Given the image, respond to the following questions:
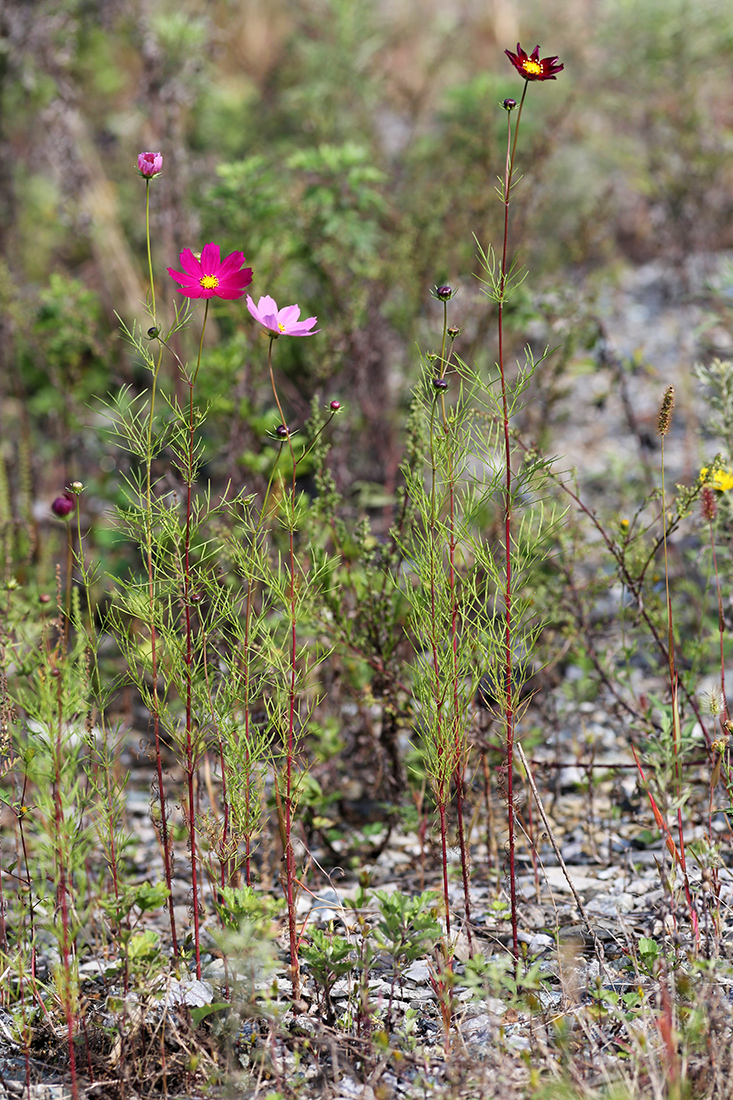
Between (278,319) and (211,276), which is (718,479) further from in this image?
(211,276)

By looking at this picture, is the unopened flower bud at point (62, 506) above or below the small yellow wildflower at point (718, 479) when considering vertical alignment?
below

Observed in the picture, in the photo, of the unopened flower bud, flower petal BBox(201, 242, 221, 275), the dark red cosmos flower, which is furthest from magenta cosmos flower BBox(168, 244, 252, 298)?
the dark red cosmos flower

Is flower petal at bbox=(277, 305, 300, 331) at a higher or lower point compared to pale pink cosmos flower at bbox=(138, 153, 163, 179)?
lower

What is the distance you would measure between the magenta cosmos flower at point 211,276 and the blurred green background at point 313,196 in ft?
2.50

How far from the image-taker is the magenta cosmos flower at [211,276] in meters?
1.50

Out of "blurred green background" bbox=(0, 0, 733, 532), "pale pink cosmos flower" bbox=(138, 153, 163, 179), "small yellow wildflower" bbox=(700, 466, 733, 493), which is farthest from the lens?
"blurred green background" bbox=(0, 0, 733, 532)

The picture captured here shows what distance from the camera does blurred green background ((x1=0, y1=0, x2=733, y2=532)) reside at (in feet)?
11.1

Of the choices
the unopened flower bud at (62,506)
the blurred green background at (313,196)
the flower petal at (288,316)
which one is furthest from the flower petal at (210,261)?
the blurred green background at (313,196)

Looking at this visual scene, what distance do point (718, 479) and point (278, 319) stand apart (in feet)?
3.17

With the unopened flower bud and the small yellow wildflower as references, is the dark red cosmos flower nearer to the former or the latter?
the small yellow wildflower

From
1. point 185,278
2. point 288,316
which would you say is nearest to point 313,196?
point 288,316

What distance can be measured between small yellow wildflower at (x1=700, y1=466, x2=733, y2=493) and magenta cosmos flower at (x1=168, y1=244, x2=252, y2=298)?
950 millimetres

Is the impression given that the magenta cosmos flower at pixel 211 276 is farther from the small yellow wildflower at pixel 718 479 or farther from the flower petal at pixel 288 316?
the small yellow wildflower at pixel 718 479

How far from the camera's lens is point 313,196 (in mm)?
3463
